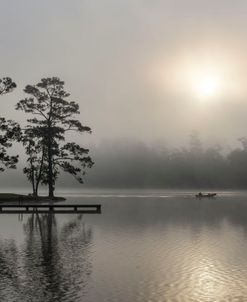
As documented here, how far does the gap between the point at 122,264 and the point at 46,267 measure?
3740 millimetres

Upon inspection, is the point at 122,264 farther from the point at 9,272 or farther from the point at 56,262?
the point at 9,272

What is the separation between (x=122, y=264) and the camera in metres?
24.0

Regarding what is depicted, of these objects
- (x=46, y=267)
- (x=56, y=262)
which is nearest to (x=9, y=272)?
(x=46, y=267)

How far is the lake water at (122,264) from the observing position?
17781 mm

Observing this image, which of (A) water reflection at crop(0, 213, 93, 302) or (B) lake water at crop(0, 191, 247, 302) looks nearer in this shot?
(A) water reflection at crop(0, 213, 93, 302)

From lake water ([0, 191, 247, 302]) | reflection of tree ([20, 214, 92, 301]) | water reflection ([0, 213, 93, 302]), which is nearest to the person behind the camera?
water reflection ([0, 213, 93, 302])

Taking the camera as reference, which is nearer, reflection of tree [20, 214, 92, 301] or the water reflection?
the water reflection

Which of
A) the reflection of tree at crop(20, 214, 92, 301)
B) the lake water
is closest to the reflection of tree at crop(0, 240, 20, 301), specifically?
the lake water

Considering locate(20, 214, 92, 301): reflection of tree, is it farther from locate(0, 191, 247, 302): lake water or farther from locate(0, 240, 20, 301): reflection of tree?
locate(0, 240, 20, 301): reflection of tree

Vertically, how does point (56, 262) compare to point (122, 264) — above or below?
above

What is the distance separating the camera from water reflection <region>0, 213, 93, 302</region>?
17.7 metres

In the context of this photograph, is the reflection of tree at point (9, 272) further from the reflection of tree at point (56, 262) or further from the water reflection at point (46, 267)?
the reflection of tree at point (56, 262)

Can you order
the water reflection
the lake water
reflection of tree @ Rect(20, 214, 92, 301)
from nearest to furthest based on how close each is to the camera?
the water reflection, the lake water, reflection of tree @ Rect(20, 214, 92, 301)

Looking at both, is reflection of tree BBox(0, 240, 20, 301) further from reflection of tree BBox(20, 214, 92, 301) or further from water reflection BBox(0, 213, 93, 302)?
reflection of tree BBox(20, 214, 92, 301)
